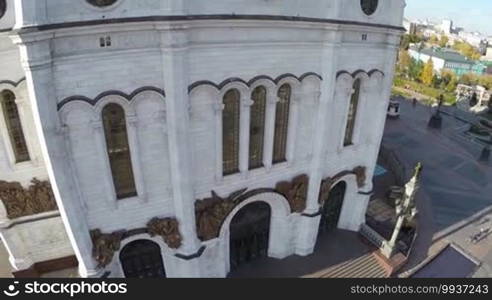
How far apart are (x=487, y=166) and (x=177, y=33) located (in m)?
38.9

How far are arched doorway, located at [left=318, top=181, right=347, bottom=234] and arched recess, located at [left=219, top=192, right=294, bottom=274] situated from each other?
311 cm

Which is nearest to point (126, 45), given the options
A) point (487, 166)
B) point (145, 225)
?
point (145, 225)

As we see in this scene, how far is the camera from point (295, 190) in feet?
61.7

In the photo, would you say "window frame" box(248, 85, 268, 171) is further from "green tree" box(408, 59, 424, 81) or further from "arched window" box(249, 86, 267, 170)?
"green tree" box(408, 59, 424, 81)

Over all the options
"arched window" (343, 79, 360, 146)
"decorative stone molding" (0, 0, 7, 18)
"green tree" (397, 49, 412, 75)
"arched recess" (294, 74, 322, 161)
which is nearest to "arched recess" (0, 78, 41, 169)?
"decorative stone molding" (0, 0, 7, 18)

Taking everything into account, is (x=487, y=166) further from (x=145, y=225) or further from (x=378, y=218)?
(x=145, y=225)

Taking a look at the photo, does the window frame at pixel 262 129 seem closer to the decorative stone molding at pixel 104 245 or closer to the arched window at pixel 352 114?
the arched window at pixel 352 114

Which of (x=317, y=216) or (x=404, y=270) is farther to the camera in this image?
(x=404, y=270)

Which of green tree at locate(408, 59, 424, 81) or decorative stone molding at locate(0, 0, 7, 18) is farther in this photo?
green tree at locate(408, 59, 424, 81)

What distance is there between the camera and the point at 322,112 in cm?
1725

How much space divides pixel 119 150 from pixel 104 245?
464 centimetres

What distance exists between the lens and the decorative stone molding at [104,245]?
586 inches

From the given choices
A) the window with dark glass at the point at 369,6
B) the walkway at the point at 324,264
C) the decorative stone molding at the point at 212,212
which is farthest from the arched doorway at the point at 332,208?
the window with dark glass at the point at 369,6

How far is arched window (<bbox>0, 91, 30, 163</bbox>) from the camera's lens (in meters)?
14.0
